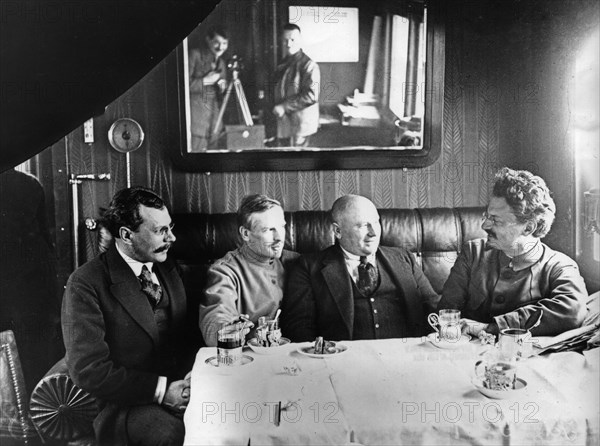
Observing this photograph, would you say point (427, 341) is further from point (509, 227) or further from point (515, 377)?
point (509, 227)

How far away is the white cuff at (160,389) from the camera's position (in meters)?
1.41

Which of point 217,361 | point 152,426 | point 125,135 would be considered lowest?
point 152,426

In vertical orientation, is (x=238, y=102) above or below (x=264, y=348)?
above

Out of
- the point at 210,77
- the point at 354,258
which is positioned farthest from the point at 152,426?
the point at 210,77

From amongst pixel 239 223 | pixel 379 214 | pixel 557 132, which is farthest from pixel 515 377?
pixel 239 223

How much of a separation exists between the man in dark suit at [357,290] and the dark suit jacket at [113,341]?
310mm

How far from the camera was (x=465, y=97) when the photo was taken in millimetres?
1475

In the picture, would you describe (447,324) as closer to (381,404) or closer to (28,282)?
(381,404)

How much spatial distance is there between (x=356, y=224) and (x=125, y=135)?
0.61 metres

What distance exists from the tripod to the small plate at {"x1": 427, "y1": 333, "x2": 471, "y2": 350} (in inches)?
A: 27.6

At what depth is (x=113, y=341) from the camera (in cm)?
142

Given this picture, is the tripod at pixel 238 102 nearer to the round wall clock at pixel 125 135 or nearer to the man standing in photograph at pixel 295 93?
the man standing in photograph at pixel 295 93

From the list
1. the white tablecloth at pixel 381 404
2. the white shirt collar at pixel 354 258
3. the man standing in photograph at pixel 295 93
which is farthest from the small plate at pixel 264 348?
the man standing in photograph at pixel 295 93

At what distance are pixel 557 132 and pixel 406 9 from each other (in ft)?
1.61
